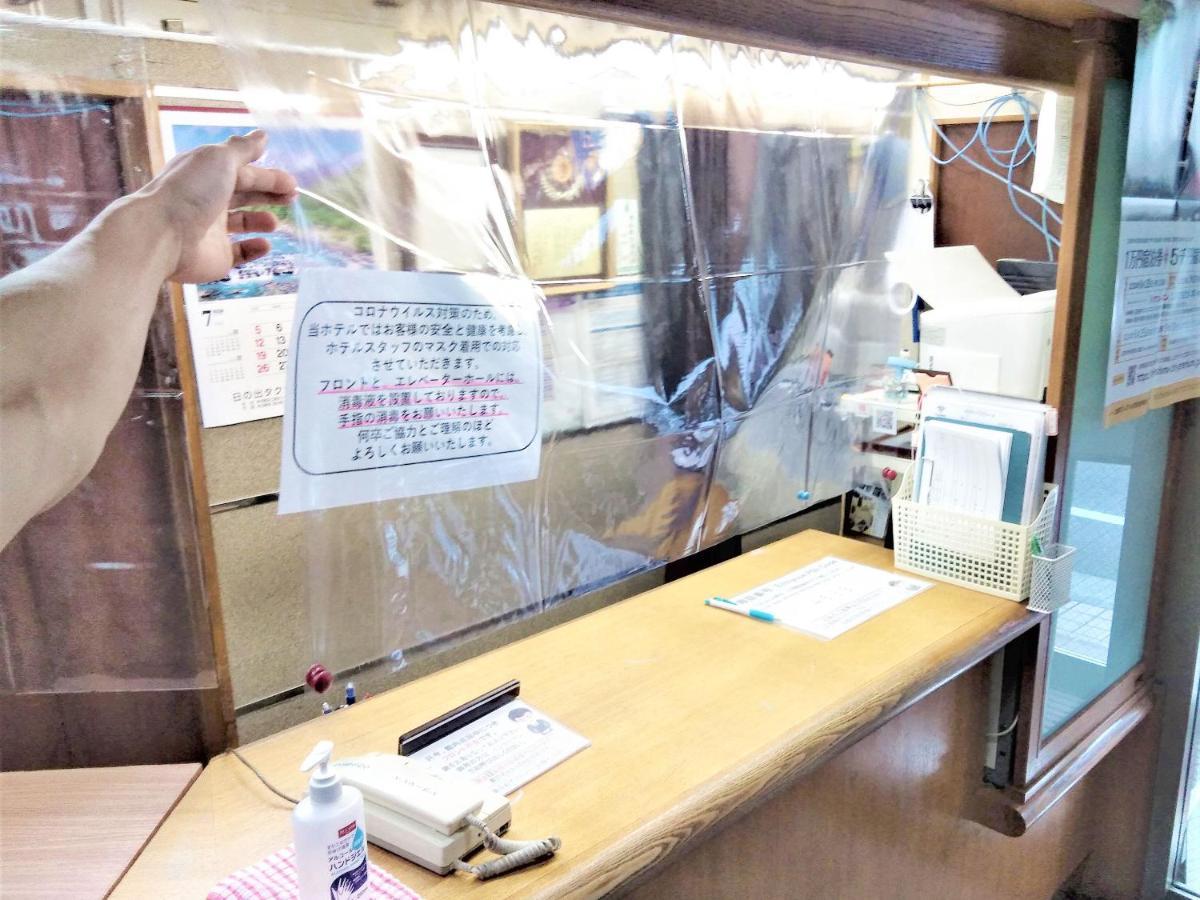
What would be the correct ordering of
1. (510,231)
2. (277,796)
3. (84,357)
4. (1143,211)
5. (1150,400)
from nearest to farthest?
(84,357) → (277,796) → (510,231) → (1143,211) → (1150,400)

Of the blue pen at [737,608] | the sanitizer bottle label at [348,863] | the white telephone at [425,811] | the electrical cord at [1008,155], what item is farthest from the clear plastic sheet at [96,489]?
the electrical cord at [1008,155]

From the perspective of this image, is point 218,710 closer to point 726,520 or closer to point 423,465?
point 423,465

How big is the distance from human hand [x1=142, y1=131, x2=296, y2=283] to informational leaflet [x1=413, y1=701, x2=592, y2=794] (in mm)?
609

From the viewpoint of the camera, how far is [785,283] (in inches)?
64.0

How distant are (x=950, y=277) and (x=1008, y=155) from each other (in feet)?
2.11

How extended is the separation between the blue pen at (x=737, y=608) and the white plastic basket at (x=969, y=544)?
0.37 m

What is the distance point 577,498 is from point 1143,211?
1098 millimetres

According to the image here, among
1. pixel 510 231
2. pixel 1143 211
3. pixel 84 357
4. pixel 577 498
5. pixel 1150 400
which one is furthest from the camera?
pixel 1150 400

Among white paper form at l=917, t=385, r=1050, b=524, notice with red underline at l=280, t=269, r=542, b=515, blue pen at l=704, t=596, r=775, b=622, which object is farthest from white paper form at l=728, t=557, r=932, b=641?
notice with red underline at l=280, t=269, r=542, b=515

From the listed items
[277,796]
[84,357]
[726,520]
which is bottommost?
[277,796]

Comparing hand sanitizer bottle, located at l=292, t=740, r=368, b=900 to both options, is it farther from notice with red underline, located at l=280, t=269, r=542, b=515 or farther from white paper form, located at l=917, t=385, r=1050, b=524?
white paper form, located at l=917, t=385, r=1050, b=524

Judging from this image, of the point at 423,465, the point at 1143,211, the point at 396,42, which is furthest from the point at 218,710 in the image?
the point at 1143,211

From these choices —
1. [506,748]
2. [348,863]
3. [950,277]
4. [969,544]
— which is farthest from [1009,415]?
[348,863]

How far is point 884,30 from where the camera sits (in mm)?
1289
